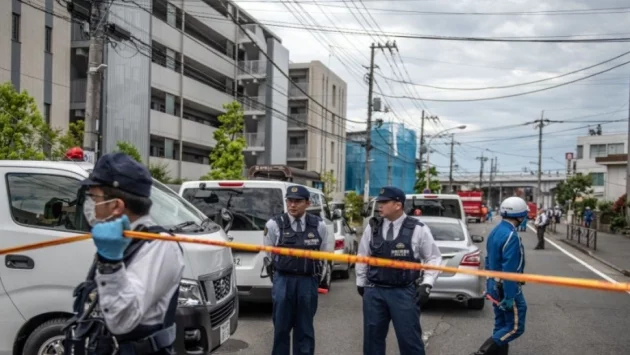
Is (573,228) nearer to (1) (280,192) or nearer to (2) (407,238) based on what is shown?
(1) (280,192)

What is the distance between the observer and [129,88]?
29406 millimetres

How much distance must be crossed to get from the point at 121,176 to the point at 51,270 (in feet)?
8.50

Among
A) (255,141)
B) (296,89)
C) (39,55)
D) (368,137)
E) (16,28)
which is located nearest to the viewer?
(16,28)

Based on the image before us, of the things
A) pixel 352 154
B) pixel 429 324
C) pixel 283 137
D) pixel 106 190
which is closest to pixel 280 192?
pixel 429 324

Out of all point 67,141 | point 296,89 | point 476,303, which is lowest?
point 476,303

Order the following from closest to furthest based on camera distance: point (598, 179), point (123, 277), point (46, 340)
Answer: point (123, 277), point (46, 340), point (598, 179)

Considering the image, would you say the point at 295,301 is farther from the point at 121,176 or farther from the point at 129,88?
the point at 129,88

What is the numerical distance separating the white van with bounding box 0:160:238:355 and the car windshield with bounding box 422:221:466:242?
221 inches

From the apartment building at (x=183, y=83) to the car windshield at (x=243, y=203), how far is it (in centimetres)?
1399

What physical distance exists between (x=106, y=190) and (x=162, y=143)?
108ft

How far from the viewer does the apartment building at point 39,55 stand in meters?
22.0

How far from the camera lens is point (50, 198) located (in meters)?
5.00

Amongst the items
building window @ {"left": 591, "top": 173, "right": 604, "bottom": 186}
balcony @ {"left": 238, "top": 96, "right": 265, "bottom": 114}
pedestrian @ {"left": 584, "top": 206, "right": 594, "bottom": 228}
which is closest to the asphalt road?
pedestrian @ {"left": 584, "top": 206, "right": 594, "bottom": 228}

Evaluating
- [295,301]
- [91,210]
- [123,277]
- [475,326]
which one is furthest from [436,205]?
[123,277]
